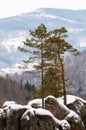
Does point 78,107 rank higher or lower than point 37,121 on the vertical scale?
lower

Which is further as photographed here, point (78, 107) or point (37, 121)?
point (78, 107)

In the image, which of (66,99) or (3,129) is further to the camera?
(66,99)

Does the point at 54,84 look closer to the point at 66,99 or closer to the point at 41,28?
the point at 66,99

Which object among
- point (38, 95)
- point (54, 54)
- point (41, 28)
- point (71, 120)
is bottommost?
point (38, 95)

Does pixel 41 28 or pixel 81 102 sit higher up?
pixel 41 28

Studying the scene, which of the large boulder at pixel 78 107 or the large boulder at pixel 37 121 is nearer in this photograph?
the large boulder at pixel 37 121

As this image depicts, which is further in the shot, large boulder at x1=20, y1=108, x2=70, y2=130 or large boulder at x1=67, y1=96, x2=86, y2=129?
large boulder at x1=67, y1=96, x2=86, y2=129

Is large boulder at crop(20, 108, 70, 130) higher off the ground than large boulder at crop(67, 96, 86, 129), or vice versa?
large boulder at crop(20, 108, 70, 130)

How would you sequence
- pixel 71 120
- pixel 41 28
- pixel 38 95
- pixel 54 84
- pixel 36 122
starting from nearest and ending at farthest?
pixel 36 122 < pixel 71 120 < pixel 41 28 < pixel 54 84 < pixel 38 95

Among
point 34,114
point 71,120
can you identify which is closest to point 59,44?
point 71,120

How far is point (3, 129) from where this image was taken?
146 ft

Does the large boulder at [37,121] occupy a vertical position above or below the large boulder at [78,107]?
above

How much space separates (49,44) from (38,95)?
19071 millimetres

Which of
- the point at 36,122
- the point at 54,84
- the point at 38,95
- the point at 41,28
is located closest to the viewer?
the point at 36,122
